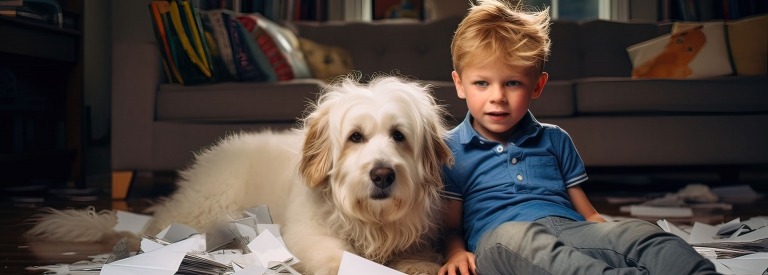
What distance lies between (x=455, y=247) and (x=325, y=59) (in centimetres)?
264

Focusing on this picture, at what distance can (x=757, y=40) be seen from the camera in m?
3.78

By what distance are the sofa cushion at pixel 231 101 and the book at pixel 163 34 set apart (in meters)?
0.08

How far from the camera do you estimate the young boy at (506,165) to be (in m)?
1.32

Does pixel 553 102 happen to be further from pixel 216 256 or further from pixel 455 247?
pixel 216 256

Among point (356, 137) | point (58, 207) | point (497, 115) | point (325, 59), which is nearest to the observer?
point (356, 137)

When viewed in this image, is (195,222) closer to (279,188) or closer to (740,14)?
(279,188)

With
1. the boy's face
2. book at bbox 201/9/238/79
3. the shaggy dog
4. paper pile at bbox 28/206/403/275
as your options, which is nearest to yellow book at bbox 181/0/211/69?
→ book at bbox 201/9/238/79

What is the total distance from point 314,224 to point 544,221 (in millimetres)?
453

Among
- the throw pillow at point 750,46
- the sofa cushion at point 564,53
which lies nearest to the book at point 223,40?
the sofa cushion at point 564,53

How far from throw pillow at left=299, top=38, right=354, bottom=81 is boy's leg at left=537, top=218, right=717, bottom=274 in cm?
260

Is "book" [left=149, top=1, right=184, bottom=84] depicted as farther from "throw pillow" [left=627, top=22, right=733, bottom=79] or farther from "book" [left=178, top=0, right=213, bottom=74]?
"throw pillow" [left=627, top=22, right=733, bottom=79]

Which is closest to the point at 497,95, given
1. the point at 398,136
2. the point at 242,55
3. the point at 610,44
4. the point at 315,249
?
the point at 398,136

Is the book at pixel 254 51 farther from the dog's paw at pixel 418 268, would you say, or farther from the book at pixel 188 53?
the dog's paw at pixel 418 268

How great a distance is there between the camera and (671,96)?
131 inches
